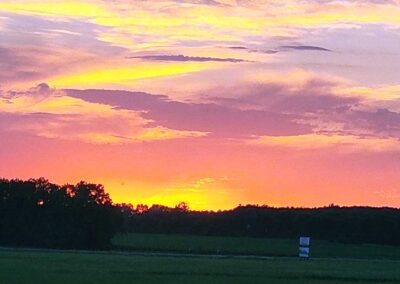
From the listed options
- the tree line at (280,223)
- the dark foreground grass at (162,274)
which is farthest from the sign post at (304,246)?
the tree line at (280,223)

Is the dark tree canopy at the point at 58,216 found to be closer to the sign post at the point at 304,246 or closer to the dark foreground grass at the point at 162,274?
the sign post at the point at 304,246

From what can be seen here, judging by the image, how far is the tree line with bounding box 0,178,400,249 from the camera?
104938mm

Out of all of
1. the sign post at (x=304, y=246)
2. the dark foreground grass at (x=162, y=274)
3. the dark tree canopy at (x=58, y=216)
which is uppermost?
the dark tree canopy at (x=58, y=216)

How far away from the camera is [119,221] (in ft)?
349

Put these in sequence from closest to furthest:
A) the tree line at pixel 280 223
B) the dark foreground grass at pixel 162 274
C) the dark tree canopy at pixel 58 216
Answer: the dark foreground grass at pixel 162 274 → the dark tree canopy at pixel 58 216 → the tree line at pixel 280 223

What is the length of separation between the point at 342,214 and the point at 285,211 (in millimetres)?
14500

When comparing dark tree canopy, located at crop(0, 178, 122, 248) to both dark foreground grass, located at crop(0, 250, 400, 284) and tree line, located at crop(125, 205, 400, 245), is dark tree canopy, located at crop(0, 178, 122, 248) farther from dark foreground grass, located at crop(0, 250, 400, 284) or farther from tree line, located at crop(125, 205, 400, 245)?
dark foreground grass, located at crop(0, 250, 400, 284)

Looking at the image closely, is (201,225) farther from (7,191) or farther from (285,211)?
(7,191)

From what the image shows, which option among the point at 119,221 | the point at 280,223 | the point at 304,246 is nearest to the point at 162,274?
the point at 304,246

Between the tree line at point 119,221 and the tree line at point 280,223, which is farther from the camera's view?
the tree line at point 280,223

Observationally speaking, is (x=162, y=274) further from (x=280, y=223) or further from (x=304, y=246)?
(x=280, y=223)

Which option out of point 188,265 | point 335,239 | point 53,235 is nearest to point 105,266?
point 188,265

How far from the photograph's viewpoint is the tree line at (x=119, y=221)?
10494cm

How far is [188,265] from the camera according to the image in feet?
190
